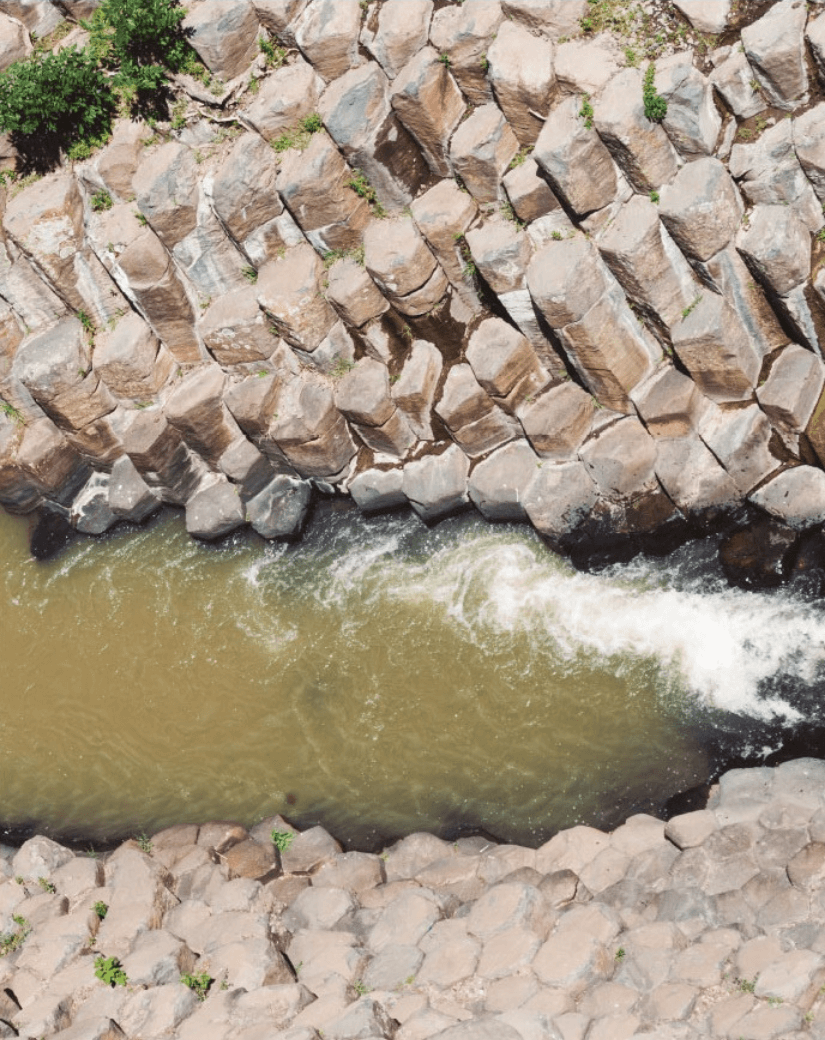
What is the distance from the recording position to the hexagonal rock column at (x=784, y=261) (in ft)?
45.7

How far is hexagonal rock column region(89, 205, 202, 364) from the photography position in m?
16.9

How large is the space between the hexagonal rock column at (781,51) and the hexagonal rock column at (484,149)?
315cm

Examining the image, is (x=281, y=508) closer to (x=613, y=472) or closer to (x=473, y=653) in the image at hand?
(x=473, y=653)

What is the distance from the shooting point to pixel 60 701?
672 inches

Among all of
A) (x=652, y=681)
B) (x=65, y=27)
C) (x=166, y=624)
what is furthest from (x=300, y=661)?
(x=65, y=27)

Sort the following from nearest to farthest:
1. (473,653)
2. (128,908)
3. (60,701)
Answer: (128,908) → (473,653) → (60,701)

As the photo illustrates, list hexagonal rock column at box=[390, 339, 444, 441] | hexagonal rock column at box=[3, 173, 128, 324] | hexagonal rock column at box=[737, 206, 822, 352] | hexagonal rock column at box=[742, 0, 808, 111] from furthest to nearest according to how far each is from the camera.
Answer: hexagonal rock column at box=[3, 173, 128, 324], hexagonal rock column at box=[390, 339, 444, 441], hexagonal rock column at box=[737, 206, 822, 352], hexagonal rock column at box=[742, 0, 808, 111]

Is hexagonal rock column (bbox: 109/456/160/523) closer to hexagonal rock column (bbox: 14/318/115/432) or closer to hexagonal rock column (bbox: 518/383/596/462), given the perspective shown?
hexagonal rock column (bbox: 14/318/115/432)

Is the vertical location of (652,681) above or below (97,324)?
below

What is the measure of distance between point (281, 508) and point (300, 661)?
2.44 metres

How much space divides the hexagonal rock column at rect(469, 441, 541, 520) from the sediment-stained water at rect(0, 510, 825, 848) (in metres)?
0.29


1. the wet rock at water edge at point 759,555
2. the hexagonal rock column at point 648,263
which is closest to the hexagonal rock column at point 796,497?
the wet rock at water edge at point 759,555

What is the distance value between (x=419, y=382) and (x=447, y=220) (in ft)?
7.45

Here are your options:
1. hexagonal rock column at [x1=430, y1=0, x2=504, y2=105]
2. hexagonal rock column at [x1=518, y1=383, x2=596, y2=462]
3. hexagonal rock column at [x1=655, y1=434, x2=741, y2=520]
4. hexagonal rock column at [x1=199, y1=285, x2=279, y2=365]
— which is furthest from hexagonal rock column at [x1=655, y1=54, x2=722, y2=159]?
hexagonal rock column at [x1=199, y1=285, x2=279, y2=365]
